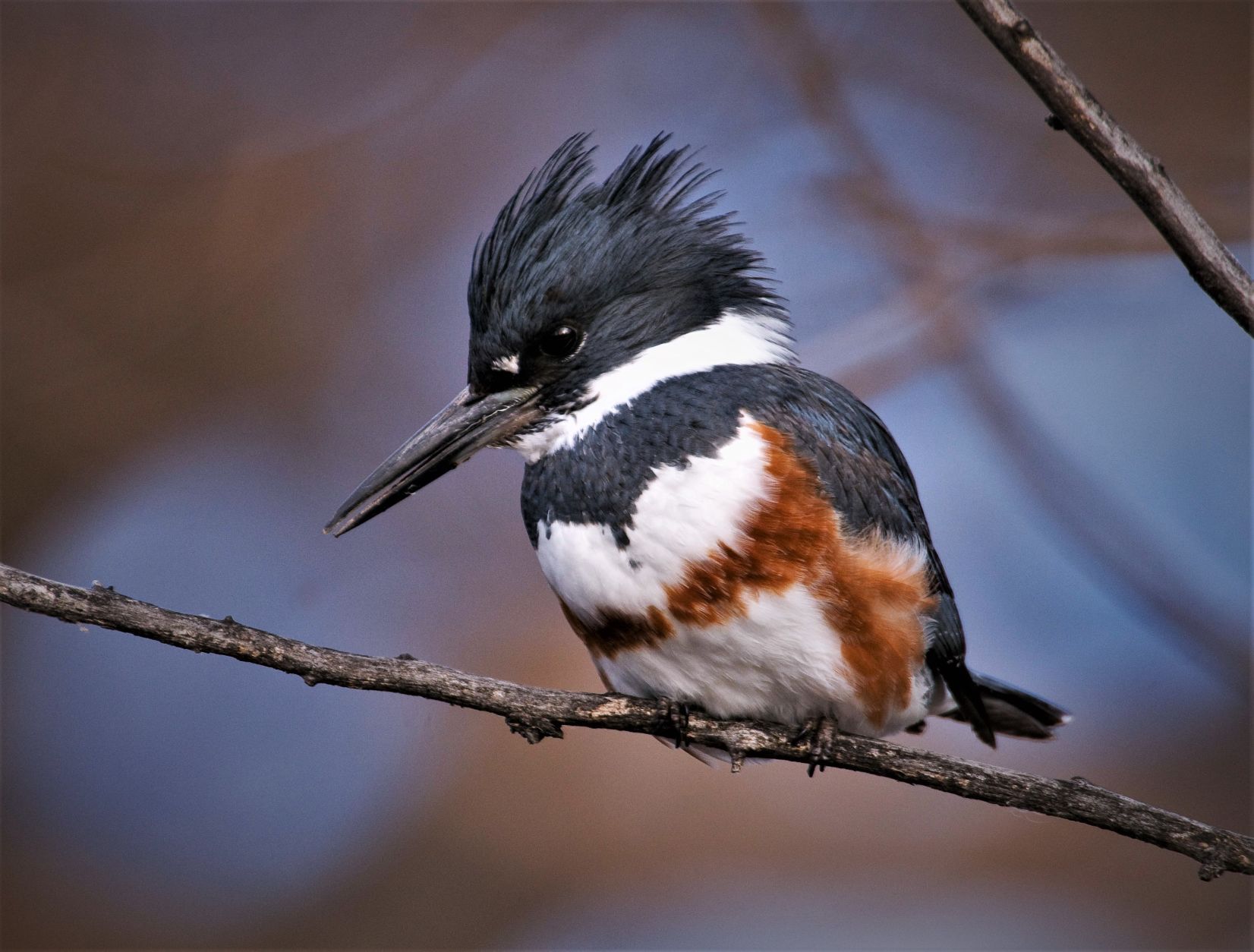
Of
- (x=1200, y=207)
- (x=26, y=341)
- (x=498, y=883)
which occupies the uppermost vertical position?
(x=26, y=341)

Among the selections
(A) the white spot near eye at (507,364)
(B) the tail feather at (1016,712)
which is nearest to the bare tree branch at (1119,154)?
(A) the white spot near eye at (507,364)

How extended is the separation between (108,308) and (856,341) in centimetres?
216

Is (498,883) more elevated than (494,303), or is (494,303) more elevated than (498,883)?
(494,303)

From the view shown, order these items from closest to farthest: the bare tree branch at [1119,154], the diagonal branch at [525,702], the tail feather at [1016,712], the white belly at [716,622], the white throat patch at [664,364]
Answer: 1. the bare tree branch at [1119,154]
2. the diagonal branch at [525,702]
3. the white belly at [716,622]
4. the white throat patch at [664,364]
5. the tail feather at [1016,712]

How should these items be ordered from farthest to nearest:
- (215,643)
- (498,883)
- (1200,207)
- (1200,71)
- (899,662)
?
(1200,71)
(1200,207)
(498,883)
(899,662)
(215,643)

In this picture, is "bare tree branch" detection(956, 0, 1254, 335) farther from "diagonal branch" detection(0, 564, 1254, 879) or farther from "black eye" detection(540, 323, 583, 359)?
"black eye" detection(540, 323, 583, 359)

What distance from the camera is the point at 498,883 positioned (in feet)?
9.23

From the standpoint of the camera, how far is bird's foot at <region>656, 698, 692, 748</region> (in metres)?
1.56

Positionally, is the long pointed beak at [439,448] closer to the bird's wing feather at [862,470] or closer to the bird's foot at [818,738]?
the bird's wing feather at [862,470]

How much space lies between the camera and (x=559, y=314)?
66.2 inches

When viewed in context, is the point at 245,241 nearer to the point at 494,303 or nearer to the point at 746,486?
the point at 494,303

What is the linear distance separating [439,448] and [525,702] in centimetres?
49

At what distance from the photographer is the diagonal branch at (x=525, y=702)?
1258 millimetres

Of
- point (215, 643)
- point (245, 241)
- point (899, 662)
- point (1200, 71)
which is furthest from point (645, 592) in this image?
point (1200, 71)
